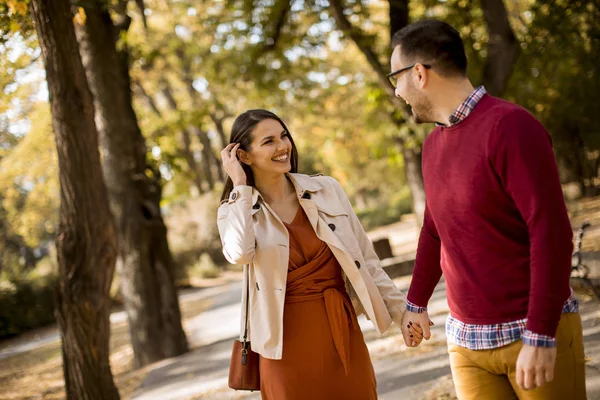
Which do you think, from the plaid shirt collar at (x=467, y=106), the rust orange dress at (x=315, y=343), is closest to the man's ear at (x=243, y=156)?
the rust orange dress at (x=315, y=343)

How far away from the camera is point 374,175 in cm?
4050

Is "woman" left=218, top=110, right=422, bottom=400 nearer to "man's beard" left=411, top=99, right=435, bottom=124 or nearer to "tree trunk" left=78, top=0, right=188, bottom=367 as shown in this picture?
"man's beard" left=411, top=99, right=435, bottom=124

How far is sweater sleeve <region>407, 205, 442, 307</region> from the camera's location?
299 centimetres

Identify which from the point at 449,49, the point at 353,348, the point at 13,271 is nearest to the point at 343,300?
the point at 353,348

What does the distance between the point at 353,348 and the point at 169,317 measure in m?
7.85

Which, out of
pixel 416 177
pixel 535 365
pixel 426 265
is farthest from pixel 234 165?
pixel 416 177

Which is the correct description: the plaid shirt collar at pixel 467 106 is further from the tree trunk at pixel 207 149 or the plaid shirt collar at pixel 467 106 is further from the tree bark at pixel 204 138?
the tree trunk at pixel 207 149

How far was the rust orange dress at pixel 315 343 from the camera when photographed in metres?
3.39

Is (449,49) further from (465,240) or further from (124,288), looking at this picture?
(124,288)

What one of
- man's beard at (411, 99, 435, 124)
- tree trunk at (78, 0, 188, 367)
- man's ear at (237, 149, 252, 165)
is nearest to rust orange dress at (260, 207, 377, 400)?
man's ear at (237, 149, 252, 165)

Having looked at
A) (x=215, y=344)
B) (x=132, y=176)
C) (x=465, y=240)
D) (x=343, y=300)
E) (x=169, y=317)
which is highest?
(x=132, y=176)

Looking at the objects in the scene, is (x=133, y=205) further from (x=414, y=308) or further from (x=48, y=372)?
(x=414, y=308)

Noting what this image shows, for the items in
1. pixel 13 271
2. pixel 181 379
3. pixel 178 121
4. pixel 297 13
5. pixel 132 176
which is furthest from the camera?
pixel 13 271

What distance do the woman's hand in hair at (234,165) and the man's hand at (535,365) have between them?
6.07 ft
